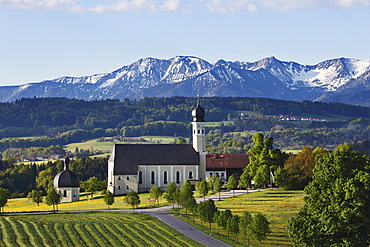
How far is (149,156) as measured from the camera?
415ft

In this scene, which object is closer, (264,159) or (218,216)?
(218,216)

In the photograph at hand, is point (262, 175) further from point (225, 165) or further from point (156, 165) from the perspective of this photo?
point (156, 165)

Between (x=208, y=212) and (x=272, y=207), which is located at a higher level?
(x=272, y=207)

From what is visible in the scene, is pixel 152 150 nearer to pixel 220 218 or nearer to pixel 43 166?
pixel 43 166

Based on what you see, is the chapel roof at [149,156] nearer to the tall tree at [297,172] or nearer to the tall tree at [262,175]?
the tall tree at [262,175]

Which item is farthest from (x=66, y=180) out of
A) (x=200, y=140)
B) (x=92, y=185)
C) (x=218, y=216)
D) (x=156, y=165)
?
(x=218, y=216)

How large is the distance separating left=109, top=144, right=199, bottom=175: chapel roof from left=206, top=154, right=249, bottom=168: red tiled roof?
471 cm

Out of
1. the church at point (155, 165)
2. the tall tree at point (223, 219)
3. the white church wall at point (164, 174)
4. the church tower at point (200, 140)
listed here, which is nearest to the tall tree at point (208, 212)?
the tall tree at point (223, 219)

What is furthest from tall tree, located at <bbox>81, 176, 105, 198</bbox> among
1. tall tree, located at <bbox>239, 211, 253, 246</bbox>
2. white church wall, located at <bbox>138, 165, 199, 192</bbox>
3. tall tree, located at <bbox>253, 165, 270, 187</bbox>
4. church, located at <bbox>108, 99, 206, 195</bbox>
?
tall tree, located at <bbox>239, 211, 253, 246</bbox>

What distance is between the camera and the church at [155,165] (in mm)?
122375

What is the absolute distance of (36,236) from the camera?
65.1 m

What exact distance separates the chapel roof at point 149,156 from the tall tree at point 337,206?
7224 centimetres

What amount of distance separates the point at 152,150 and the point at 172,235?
196ft

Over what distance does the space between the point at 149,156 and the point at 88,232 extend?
58630 millimetres
